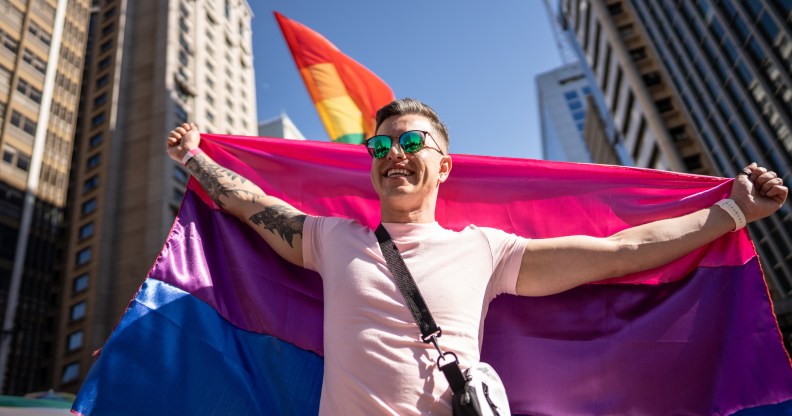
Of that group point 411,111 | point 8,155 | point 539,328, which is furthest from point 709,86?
point 8,155

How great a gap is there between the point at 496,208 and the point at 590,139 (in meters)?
66.9

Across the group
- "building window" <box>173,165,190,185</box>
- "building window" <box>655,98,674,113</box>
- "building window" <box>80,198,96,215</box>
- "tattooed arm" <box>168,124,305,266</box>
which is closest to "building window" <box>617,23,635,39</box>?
"building window" <box>655,98,674,113</box>

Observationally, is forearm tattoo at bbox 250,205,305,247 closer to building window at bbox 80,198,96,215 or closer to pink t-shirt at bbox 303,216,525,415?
pink t-shirt at bbox 303,216,525,415

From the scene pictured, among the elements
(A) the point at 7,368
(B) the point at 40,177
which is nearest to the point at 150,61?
(B) the point at 40,177

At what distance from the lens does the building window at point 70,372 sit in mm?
38969

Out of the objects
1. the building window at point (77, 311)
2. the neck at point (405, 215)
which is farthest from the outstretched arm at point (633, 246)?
the building window at point (77, 311)

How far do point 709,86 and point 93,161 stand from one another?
155 ft

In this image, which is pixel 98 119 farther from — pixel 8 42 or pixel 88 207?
pixel 8 42

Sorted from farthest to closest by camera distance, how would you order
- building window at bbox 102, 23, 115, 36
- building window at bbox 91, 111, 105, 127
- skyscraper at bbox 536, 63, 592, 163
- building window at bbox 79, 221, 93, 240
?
1. skyscraper at bbox 536, 63, 592, 163
2. building window at bbox 102, 23, 115, 36
3. building window at bbox 91, 111, 105, 127
4. building window at bbox 79, 221, 93, 240

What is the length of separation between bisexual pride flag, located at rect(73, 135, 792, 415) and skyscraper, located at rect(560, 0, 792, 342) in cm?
1590

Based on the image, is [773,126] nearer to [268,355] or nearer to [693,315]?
[693,315]

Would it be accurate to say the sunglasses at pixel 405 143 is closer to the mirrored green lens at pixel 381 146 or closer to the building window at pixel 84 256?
the mirrored green lens at pixel 381 146

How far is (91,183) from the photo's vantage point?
4859cm

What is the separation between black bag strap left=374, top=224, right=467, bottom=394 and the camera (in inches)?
96.9
